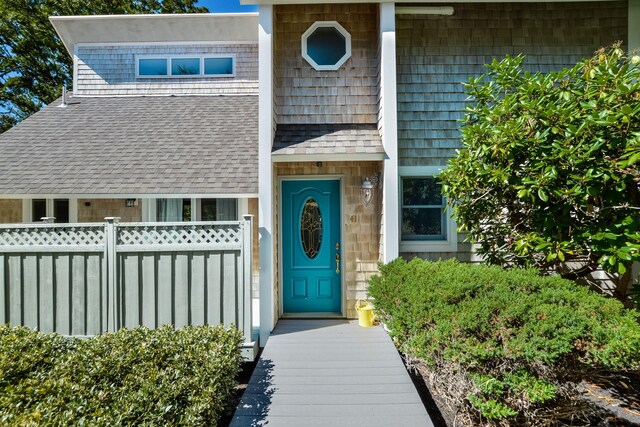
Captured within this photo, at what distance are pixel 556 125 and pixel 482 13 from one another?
123 inches

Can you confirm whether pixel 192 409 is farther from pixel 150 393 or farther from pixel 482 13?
pixel 482 13

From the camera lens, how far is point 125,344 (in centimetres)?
343

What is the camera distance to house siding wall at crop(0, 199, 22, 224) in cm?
718

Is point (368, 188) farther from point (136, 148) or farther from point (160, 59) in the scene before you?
point (160, 59)

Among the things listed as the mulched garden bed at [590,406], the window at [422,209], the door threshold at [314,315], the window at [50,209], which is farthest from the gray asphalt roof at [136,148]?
the mulched garden bed at [590,406]

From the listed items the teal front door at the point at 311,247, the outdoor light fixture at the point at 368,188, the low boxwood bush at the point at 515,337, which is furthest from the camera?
the teal front door at the point at 311,247

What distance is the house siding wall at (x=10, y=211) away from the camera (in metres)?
7.18

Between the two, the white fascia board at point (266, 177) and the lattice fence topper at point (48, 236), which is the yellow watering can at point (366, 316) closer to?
the white fascia board at point (266, 177)

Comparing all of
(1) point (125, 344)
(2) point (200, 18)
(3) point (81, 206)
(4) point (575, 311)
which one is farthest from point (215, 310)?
(2) point (200, 18)

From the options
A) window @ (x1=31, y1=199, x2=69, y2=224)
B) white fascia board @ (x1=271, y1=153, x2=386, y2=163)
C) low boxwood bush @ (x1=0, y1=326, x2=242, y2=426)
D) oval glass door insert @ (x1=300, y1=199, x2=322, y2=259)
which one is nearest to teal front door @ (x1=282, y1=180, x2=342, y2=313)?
oval glass door insert @ (x1=300, y1=199, x2=322, y2=259)

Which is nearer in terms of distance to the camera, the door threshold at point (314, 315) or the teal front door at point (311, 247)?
the door threshold at point (314, 315)

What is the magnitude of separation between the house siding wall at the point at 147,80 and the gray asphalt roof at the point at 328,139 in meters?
3.80

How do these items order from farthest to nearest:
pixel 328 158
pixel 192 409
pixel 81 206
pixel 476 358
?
pixel 81 206 < pixel 328 158 < pixel 476 358 < pixel 192 409

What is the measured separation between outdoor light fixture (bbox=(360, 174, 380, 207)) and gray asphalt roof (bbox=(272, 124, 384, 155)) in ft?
1.99
